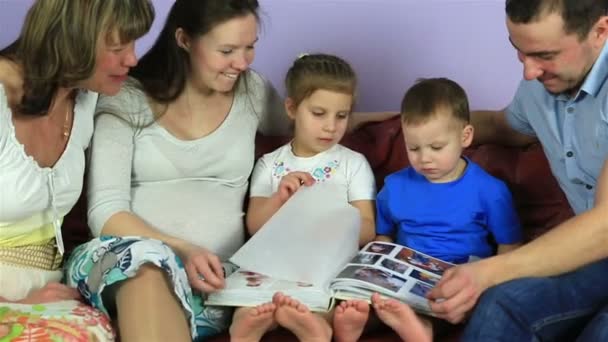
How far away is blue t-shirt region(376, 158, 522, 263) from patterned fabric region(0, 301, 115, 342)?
69 cm

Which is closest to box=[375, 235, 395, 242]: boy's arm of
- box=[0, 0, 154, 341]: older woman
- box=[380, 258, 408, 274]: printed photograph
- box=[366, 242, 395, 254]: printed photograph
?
box=[366, 242, 395, 254]: printed photograph

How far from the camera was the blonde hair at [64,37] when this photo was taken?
1540 mm

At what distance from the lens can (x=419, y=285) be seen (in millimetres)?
1582

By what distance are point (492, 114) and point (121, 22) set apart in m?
0.87

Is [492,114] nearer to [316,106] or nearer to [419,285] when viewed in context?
[316,106]

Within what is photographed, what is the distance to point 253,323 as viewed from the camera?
150 centimetres

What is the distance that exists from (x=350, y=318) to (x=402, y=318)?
0.30 ft

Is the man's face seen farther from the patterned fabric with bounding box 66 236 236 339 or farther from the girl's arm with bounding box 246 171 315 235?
the patterned fabric with bounding box 66 236 236 339

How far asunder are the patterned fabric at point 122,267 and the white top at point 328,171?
1.25 ft

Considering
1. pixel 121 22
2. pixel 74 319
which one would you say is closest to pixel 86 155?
pixel 121 22

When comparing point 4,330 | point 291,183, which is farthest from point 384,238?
point 4,330

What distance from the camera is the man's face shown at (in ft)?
5.11

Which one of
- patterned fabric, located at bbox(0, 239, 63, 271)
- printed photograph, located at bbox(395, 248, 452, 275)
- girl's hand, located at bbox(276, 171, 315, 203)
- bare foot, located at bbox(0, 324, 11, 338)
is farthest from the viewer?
girl's hand, located at bbox(276, 171, 315, 203)

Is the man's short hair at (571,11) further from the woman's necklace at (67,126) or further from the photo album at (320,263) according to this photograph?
the woman's necklace at (67,126)
